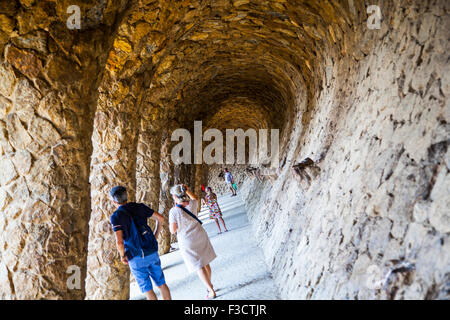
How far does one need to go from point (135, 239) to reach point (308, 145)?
3.72 meters

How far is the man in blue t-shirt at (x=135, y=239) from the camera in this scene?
13.2 ft

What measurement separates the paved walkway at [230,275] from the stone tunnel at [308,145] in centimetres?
36

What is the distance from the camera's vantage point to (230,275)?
238 inches

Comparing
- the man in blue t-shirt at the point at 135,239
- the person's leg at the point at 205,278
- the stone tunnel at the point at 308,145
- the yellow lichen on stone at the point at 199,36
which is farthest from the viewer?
the yellow lichen on stone at the point at 199,36

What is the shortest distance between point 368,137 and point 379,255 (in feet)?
4.46

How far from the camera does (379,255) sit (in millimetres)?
2637

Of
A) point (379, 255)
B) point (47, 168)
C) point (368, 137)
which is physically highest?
point (368, 137)

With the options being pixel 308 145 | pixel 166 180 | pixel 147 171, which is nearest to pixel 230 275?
pixel 308 145

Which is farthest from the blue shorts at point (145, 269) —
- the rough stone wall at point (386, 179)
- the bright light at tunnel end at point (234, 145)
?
the bright light at tunnel end at point (234, 145)

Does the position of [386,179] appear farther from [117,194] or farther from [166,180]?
[166,180]

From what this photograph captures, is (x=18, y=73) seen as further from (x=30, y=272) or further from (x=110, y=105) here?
(x=110, y=105)

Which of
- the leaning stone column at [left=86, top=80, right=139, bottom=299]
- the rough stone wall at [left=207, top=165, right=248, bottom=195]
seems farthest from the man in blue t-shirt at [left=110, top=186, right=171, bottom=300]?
the rough stone wall at [left=207, top=165, right=248, bottom=195]

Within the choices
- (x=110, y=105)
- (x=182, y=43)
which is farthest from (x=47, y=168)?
(x=182, y=43)

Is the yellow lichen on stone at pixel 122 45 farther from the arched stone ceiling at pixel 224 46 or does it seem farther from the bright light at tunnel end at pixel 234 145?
the bright light at tunnel end at pixel 234 145
